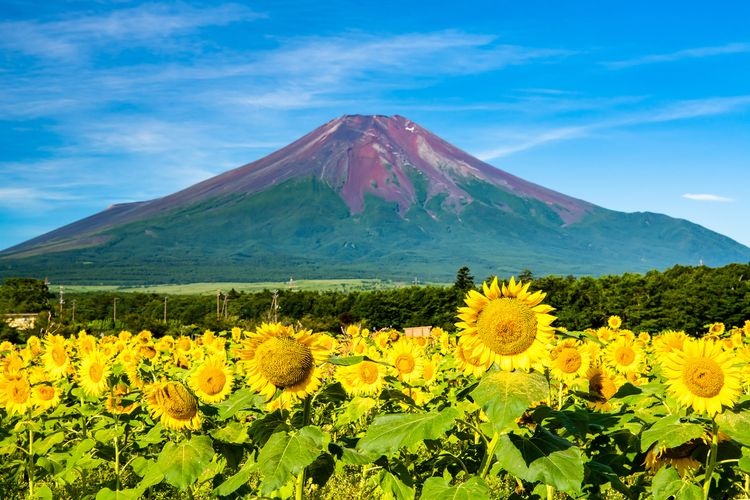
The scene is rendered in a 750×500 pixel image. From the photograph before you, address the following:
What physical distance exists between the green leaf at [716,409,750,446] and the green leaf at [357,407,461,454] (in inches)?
42.5

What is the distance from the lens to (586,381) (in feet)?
15.8

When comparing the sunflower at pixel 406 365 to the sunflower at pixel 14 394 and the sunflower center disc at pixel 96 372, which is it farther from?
the sunflower at pixel 14 394

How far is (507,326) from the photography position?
267cm

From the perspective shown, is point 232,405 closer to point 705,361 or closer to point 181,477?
point 181,477

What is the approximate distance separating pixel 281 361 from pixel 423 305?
3138 cm

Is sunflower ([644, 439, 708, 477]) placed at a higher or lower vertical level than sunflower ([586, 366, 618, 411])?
lower

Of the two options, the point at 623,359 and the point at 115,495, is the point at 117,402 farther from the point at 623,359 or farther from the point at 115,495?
the point at 623,359

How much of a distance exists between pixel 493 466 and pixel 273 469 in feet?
3.15

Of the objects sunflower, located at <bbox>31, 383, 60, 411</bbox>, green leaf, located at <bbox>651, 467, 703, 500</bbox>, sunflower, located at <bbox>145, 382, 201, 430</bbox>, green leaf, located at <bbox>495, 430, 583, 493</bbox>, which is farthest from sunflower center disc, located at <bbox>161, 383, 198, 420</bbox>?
sunflower, located at <bbox>31, 383, 60, 411</bbox>

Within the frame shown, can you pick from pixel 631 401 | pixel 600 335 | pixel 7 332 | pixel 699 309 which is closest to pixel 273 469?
pixel 631 401

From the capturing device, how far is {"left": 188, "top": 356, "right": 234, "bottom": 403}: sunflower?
434 cm

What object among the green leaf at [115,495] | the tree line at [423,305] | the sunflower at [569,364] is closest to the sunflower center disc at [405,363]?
the sunflower at [569,364]

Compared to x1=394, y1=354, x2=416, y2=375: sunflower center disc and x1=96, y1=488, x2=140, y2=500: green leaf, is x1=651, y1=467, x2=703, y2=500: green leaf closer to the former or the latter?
x1=96, y1=488, x2=140, y2=500: green leaf

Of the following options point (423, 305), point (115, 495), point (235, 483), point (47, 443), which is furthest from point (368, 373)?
point (423, 305)
